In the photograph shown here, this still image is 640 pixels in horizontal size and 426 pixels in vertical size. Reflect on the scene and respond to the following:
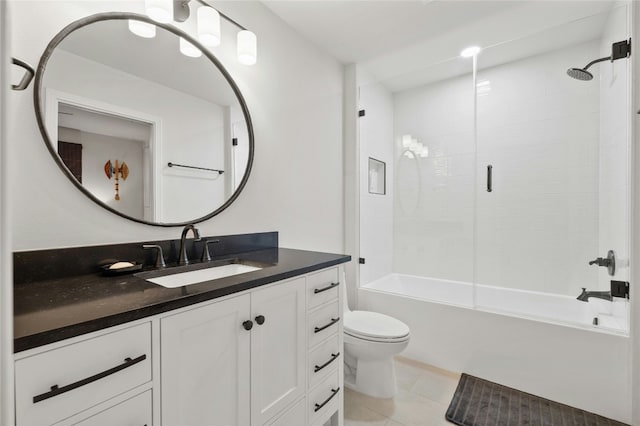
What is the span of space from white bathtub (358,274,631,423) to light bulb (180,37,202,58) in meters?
2.10

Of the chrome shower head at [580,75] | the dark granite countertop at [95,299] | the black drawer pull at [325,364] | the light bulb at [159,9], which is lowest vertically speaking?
the black drawer pull at [325,364]

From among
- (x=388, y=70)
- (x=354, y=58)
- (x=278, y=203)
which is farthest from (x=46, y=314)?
(x=388, y=70)

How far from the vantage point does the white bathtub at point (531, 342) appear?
1.67m

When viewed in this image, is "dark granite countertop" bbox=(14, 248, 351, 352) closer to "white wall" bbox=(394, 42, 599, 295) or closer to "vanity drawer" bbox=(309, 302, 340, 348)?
"vanity drawer" bbox=(309, 302, 340, 348)

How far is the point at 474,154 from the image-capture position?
2766mm

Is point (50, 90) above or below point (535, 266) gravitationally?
above

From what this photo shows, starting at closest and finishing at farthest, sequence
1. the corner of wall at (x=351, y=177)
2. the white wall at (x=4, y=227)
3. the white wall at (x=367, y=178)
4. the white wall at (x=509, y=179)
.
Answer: the white wall at (x=4, y=227) < the white wall at (x=509, y=179) < the corner of wall at (x=351, y=177) < the white wall at (x=367, y=178)

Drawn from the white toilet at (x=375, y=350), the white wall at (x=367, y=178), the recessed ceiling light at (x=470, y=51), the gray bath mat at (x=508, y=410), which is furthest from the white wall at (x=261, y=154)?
the gray bath mat at (x=508, y=410)

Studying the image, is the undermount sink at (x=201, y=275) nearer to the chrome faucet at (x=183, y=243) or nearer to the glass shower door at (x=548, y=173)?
the chrome faucet at (x=183, y=243)

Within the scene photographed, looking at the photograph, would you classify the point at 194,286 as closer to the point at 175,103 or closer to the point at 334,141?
the point at 175,103

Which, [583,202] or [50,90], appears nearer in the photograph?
[50,90]

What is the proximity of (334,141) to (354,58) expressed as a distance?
725 mm

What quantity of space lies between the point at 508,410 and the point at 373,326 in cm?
87

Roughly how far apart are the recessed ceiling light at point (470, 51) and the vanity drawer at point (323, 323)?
7.55ft
